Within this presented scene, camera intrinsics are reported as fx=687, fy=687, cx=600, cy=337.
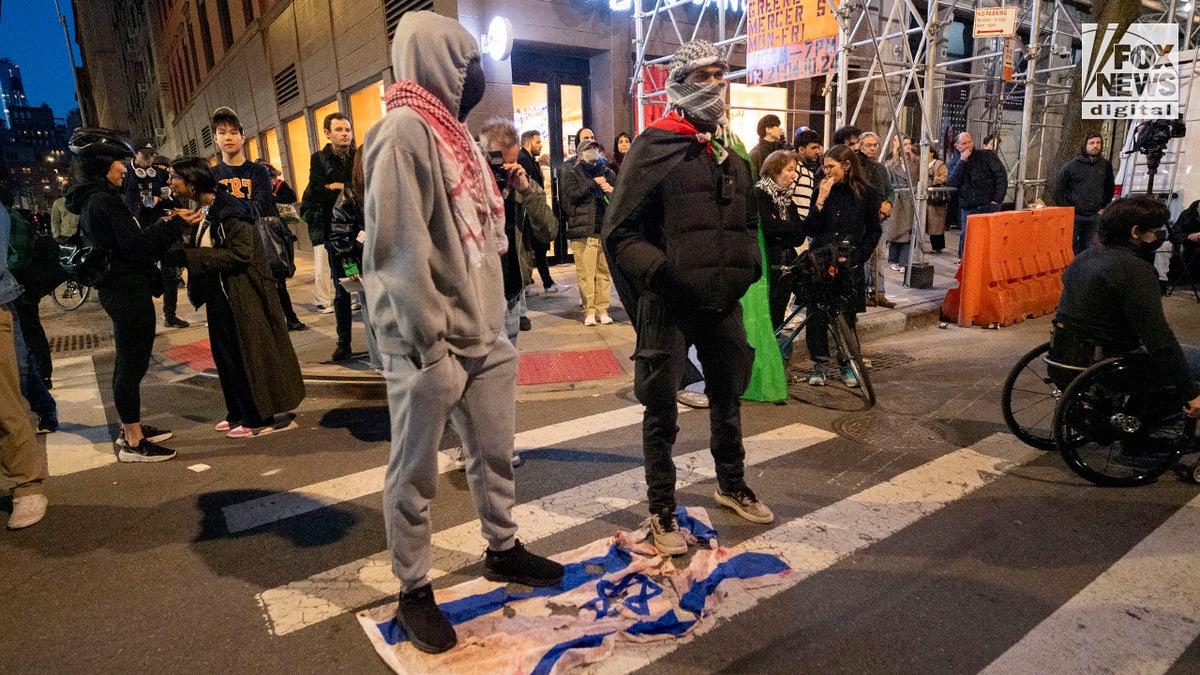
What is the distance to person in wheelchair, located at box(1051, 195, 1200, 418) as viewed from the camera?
143 inches

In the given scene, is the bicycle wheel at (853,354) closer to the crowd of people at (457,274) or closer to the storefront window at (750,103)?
the crowd of people at (457,274)

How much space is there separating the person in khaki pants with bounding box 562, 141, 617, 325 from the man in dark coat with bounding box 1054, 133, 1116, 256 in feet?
21.6

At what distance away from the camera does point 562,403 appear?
5.78 meters

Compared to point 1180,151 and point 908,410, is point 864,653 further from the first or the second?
point 1180,151

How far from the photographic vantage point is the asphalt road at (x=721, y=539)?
102 inches

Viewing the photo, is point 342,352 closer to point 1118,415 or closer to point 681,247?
point 681,247

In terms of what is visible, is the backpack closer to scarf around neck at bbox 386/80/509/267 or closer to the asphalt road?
the asphalt road

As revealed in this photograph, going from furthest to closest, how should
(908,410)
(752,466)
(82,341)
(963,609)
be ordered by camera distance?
(82,341)
(908,410)
(752,466)
(963,609)

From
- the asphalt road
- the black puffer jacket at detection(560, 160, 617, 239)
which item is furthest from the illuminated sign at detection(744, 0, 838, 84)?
the asphalt road

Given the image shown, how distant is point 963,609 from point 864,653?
1.83 ft

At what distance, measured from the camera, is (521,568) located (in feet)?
9.65

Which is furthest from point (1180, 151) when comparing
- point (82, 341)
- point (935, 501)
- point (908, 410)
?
point (82, 341)

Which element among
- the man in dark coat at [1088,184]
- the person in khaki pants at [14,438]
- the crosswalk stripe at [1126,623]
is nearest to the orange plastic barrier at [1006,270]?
the man in dark coat at [1088,184]

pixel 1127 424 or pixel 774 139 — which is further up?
pixel 774 139
